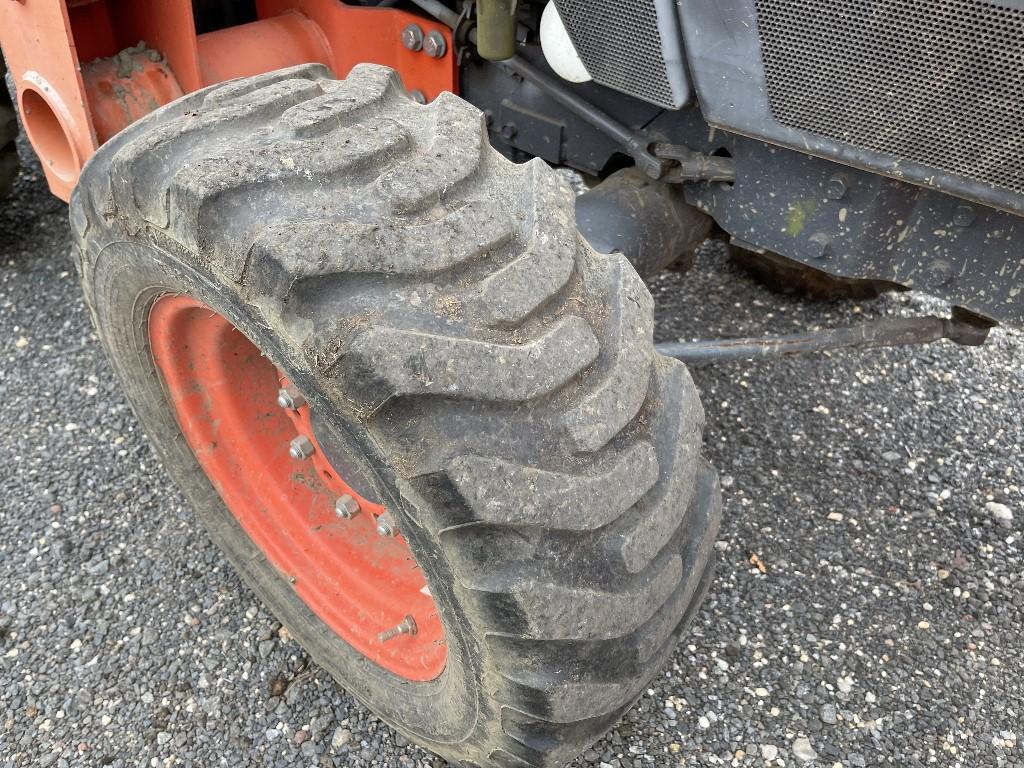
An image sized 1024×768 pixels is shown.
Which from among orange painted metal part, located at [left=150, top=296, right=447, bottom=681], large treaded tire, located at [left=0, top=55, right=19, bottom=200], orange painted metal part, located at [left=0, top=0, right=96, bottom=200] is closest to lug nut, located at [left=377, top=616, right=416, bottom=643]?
orange painted metal part, located at [left=150, top=296, right=447, bottom=681]

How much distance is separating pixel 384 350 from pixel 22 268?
2168mm

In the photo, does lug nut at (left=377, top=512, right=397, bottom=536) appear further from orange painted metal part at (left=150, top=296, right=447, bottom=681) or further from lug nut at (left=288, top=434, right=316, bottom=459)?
lug nut at (left=288, top=434, right=316, bottom=459)

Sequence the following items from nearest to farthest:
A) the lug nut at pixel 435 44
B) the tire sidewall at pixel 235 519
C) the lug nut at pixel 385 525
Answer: the tire sidewall at pixel 235 519 → the lug nut at pixel 385 525 → the lug nut at pixel 435 44

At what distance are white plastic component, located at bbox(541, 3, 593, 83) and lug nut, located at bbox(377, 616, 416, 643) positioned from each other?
92cm

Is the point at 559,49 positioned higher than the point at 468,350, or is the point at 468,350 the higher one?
the point at 559,49

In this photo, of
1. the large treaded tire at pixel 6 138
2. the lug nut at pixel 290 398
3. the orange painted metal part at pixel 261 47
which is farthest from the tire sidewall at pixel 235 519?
the large treaded tire at pixel 6 138

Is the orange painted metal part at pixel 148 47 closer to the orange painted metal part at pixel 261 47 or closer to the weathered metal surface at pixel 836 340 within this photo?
the orange painted metal part at pixel 261 47

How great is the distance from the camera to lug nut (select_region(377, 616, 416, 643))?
1.55 metres

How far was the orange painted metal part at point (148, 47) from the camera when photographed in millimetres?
1602

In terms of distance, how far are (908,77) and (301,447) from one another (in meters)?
1.13

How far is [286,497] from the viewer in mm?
1756

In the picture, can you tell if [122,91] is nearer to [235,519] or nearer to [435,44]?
[435,44]

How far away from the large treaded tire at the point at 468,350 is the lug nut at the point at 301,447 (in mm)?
480

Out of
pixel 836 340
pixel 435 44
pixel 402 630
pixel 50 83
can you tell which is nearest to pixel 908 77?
pixel 836 340
